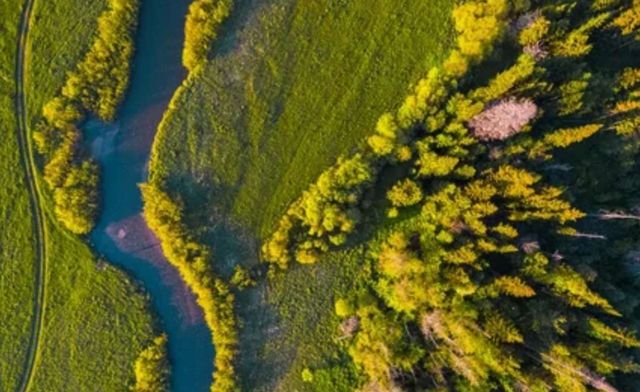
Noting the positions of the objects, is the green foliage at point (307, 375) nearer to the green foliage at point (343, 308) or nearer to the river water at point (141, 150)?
the green foliage at point (343, 308)

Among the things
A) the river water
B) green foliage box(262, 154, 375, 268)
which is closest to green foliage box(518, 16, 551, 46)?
green foliage box(262, 154, 375, 268)

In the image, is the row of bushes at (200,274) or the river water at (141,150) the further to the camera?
the river water at (141,150)

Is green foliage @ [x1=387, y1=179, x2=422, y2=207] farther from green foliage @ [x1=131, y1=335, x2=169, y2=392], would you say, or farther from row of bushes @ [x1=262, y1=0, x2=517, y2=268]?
green foliage @ [x1=131, y1=335, x2=169, y2=392]

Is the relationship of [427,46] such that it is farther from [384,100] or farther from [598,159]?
[598,159]

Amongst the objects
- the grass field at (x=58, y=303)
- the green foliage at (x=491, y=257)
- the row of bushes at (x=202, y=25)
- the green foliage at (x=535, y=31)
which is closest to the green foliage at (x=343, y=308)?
the green foliage at (x=491, y=257)

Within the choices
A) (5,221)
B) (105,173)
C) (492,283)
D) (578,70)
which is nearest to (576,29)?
(578,70)

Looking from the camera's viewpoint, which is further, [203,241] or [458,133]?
[203,241]

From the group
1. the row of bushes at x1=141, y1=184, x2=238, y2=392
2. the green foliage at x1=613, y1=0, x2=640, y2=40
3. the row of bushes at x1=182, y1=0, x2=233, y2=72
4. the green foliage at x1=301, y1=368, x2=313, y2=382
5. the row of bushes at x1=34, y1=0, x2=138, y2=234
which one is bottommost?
the green foliage at x1=301, y1=368, x2=313, y2=382
